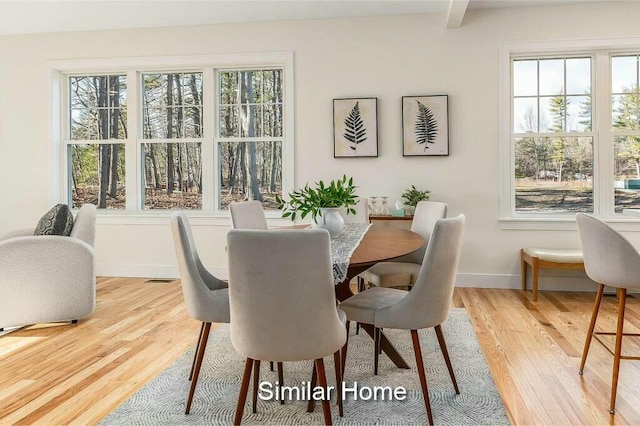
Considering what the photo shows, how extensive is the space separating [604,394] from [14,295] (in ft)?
11.6

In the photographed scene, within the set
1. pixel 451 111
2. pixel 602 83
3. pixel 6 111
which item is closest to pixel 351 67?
pixel 451 111

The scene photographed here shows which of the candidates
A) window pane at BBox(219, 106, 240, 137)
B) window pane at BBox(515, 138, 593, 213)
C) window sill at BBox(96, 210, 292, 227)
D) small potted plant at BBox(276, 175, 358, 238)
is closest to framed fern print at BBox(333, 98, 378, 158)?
window sill at BBox(96, 210, 292, 227)

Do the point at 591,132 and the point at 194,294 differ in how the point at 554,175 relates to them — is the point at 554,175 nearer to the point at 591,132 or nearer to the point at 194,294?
the point at 591,132

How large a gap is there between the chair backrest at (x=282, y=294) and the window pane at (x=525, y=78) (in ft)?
12.0

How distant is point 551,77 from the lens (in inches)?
164

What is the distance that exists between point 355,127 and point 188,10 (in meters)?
1.97

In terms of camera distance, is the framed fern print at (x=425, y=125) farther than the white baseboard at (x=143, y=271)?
No

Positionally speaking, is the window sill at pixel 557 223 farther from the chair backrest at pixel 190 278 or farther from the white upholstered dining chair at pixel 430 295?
the chair backrest at pixel 190 278

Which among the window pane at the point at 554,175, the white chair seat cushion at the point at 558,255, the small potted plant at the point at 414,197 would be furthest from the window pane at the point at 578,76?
the small potted plant at the point at 414,197

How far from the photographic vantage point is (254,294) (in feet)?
4.67

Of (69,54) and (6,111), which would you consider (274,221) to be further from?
(6,111)

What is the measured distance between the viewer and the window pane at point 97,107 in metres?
4.83

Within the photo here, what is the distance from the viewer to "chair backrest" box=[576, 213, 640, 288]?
6.01 feet

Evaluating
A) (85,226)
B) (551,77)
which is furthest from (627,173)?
(85,226)
